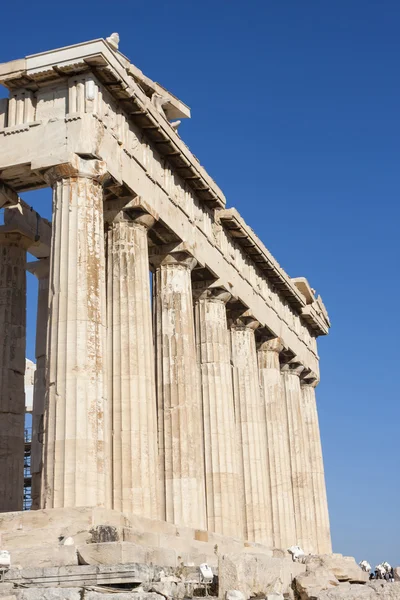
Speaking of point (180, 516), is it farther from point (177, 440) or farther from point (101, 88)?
point (101, 88)

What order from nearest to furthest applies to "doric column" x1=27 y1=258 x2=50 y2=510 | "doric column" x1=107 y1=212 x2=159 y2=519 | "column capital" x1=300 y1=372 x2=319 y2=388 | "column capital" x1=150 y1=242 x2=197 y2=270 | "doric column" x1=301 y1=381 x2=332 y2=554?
"doric column" x1=107 y1=212 x2=159 y2=519, "column capital" x1=150 y1=242 x2=197 y2=270, "doric column" x1=27 y1=258 x2=50 y2=510, "doric column" x1=301 y1=381 x2=332 y2=554, "column capital" x1=300 y1=372 x2=319 y2=388

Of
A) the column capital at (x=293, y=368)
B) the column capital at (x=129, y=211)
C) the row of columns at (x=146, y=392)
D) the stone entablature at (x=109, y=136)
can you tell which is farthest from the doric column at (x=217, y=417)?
the column capital at (x=293, y=368)

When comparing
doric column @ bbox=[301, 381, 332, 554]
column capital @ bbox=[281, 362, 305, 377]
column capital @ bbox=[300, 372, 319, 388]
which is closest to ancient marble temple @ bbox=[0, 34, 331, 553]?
column capital @ bbox=[281, 362, 305, 377]

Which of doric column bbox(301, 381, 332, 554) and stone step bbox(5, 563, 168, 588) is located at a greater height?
doric column bbox(301, 381, 332, 554)

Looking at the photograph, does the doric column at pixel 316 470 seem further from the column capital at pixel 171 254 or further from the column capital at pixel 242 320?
the column capital at pixel 171 254

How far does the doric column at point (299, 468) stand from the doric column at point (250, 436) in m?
5.57

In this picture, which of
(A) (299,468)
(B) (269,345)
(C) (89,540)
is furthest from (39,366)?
(A) (299,468)

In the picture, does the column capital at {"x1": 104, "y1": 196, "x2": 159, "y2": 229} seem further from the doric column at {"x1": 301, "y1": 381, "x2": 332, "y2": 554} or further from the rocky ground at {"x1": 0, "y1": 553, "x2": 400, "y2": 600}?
the doric column at {"x1": 301, "y1": 381, "x2": 332, "y2": 554}

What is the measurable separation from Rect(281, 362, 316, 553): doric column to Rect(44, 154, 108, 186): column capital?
A: 23311 mm

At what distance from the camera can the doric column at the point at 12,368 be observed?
29.7m

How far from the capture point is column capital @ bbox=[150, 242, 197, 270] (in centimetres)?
3167

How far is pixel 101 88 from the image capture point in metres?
26.6

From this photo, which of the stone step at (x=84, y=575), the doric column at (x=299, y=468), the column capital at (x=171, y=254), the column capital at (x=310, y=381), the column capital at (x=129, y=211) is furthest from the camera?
the column capital at (x=310, y=381)

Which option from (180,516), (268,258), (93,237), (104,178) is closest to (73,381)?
(93,237)
